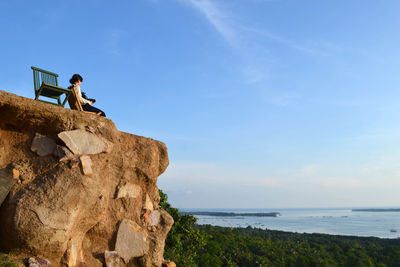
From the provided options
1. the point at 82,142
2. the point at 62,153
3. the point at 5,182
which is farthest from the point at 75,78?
the point at 5,182

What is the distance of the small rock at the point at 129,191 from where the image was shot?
13.6ft

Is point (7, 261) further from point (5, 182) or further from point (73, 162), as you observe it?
point (73, 162)

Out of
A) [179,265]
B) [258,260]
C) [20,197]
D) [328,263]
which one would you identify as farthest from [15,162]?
[328,263]

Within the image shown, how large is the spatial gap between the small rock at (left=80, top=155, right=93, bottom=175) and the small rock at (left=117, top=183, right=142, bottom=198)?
63cm

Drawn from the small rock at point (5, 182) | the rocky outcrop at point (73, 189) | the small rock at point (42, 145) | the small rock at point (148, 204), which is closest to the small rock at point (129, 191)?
the rocky outcrop at point (73, 189)

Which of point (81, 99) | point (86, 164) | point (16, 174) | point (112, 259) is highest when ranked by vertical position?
point (81, 99)

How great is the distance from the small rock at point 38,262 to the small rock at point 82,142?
3.70ft

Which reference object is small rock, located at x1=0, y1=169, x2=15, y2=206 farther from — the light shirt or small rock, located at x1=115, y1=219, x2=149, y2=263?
the light shirt

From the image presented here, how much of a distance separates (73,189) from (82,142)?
599 millimetres

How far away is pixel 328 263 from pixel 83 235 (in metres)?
35.1

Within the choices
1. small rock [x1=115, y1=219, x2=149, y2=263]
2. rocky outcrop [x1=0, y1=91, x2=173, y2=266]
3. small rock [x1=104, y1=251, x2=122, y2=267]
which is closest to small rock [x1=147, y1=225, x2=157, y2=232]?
rocky outcrop [x1=0, y1=91, x2=173, y2=266]

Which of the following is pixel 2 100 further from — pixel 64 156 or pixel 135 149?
pixel 135 149

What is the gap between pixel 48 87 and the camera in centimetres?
401

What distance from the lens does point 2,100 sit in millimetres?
3215
